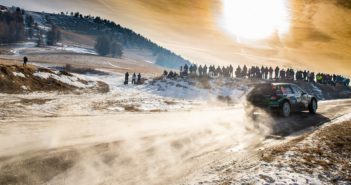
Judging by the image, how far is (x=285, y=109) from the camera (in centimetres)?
1395

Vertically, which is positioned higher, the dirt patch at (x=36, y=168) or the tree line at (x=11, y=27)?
→ the tree line at (x=11, y=27)

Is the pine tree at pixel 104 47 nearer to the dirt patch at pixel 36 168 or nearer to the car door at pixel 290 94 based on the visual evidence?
the car door at pixel 290 94

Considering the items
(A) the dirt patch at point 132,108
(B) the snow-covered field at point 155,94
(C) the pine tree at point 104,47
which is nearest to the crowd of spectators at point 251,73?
(B) the snow-covered field at point 155,94

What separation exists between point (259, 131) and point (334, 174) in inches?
188

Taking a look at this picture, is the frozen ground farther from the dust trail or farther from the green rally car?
the green rally car

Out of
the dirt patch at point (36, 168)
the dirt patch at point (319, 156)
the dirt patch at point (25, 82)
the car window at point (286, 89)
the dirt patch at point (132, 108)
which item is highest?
the car window at point (286, 89)

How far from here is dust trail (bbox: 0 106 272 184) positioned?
617 centimetres

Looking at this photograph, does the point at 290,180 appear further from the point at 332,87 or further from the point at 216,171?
the point at 332,87

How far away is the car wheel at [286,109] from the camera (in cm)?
1378

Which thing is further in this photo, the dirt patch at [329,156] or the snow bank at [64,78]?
the snow bank at [64,78]

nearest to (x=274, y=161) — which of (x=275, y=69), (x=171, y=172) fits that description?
(x=171, y=172)

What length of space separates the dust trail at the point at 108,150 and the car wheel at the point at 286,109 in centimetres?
237

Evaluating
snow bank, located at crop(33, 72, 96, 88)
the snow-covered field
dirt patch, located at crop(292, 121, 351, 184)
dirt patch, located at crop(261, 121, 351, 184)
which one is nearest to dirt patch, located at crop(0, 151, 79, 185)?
dirt patch, located at crop(261, 121, 351, 184)

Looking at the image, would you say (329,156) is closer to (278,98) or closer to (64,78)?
(278,98)
